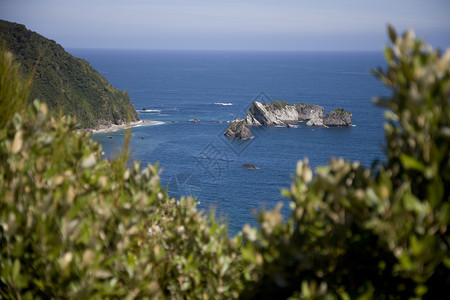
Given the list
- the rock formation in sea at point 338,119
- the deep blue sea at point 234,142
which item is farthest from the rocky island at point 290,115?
the deep blue sea at point 234,142

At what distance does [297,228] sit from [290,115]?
90.2m

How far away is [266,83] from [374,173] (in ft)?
494

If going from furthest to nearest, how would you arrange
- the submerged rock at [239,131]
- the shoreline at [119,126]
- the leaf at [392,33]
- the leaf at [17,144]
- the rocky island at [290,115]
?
the rocky island at [290,115]
the shoreline at [119,126]
the submerged rock at [239,131]
the leaf at [17,144]
the leaf at [392,33]

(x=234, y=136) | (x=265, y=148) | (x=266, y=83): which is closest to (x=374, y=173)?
(x=265, y=148)

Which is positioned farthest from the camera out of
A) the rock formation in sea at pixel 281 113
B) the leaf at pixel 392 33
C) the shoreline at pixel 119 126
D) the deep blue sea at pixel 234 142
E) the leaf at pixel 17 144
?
the rock formation in sea at pixel 281 113

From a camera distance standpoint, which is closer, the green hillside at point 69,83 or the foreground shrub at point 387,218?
the foreground shrub at point 387,218

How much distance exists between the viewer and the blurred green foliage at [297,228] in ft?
5.76

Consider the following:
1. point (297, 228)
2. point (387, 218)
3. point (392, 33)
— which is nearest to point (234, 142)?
point (297, 228)

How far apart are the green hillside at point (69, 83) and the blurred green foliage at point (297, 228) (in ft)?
247

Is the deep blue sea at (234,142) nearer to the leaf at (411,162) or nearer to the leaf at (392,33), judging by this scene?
the leaf at (392,33)

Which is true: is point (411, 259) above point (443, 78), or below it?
below

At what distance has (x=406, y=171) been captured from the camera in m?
1.97

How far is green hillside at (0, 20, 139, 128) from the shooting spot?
260ft

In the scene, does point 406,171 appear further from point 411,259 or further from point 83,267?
point 83,267
